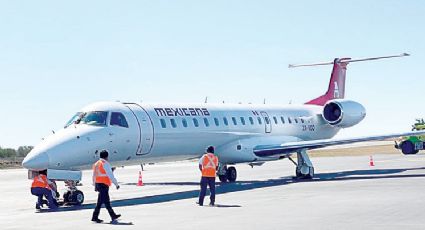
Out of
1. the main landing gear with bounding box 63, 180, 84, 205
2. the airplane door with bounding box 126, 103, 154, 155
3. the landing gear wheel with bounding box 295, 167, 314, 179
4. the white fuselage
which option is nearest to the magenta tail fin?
the white fuselage

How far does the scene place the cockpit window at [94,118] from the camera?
21000 millimetres

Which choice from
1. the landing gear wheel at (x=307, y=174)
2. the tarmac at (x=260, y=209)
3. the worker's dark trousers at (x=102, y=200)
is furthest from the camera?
the landing gear wheel at (x=307, y=174)

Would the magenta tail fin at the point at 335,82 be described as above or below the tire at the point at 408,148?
above

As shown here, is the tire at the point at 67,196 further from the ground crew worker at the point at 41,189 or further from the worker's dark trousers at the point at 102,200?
the worker's dark trousers at the point at 102,200

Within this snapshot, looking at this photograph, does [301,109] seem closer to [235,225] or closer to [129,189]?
[129,189]

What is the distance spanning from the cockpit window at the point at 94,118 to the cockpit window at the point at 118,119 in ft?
0.85

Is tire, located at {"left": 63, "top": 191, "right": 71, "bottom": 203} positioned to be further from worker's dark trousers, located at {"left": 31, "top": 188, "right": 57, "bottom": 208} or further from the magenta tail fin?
the magenta tail fin

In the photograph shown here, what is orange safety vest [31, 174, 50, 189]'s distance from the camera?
18203mm

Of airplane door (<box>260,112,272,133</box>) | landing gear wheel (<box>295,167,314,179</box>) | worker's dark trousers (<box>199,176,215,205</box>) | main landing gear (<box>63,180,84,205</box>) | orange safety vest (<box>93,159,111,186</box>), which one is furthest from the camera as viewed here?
airplane door (<box>260,112,272,133</box>)

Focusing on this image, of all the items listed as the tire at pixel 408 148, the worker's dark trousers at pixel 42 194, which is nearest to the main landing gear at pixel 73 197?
the worker's dark trousers at pixel 42 194

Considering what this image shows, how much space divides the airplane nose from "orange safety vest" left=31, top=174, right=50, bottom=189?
0.81ft

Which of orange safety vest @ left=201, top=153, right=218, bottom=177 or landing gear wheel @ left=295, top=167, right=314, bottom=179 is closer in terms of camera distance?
orange safety vest @ left=201, top=153, right=218, bottom=177

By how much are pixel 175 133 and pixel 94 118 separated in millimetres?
3844

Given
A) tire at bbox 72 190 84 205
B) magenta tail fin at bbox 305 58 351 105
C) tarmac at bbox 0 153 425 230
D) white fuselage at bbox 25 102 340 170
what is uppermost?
magenta tail fin at bbox 305 58 351 105
